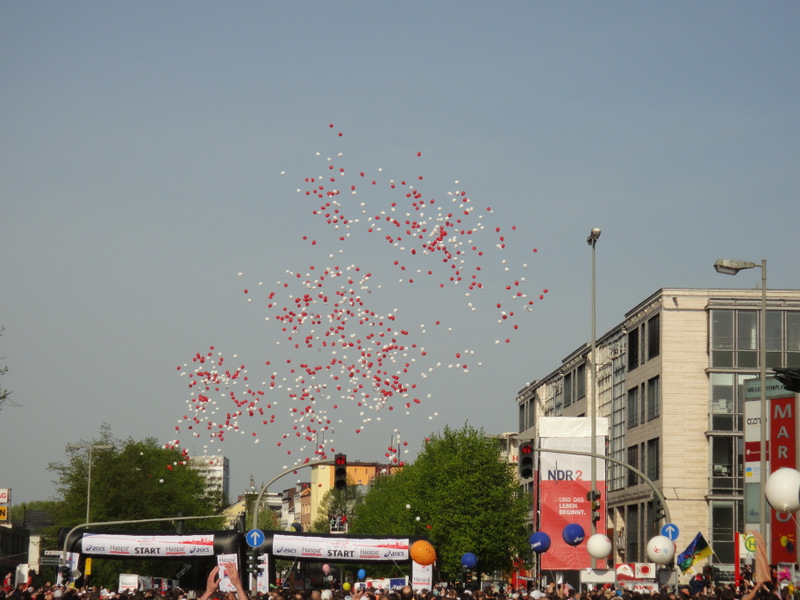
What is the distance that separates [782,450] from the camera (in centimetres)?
4303

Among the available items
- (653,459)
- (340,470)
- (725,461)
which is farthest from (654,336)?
(340,470)

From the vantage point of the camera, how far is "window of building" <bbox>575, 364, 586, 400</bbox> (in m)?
85.9

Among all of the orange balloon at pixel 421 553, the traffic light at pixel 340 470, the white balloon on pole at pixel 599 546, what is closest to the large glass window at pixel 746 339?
the orange balloon at pixel 421 553

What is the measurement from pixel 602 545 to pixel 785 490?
18.2 meters

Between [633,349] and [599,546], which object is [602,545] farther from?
[633,349]

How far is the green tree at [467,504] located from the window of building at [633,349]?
10.2 m

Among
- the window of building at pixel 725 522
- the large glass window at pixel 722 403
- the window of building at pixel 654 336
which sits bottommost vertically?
the window of building at pixel 725 522

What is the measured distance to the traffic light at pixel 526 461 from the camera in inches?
1316

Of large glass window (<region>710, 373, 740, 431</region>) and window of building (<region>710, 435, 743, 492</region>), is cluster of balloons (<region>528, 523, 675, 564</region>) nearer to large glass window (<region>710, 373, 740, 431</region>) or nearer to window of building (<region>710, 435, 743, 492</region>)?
window of building (<region>710, 435, 743, 492</region>)

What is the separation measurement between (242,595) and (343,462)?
2312 cm

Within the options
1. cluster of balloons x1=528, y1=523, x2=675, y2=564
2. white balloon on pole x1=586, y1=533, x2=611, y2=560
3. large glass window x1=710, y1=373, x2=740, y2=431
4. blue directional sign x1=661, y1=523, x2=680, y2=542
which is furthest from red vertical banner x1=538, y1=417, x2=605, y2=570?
large glass window x1=710, y1=373, x2=740, y2=431

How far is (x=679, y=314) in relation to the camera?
6462 centimetres

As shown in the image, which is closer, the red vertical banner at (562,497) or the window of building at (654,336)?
the red vertical banner at (562,497)

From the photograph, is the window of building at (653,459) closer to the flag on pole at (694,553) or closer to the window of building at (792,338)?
the window of building at (792,338)
